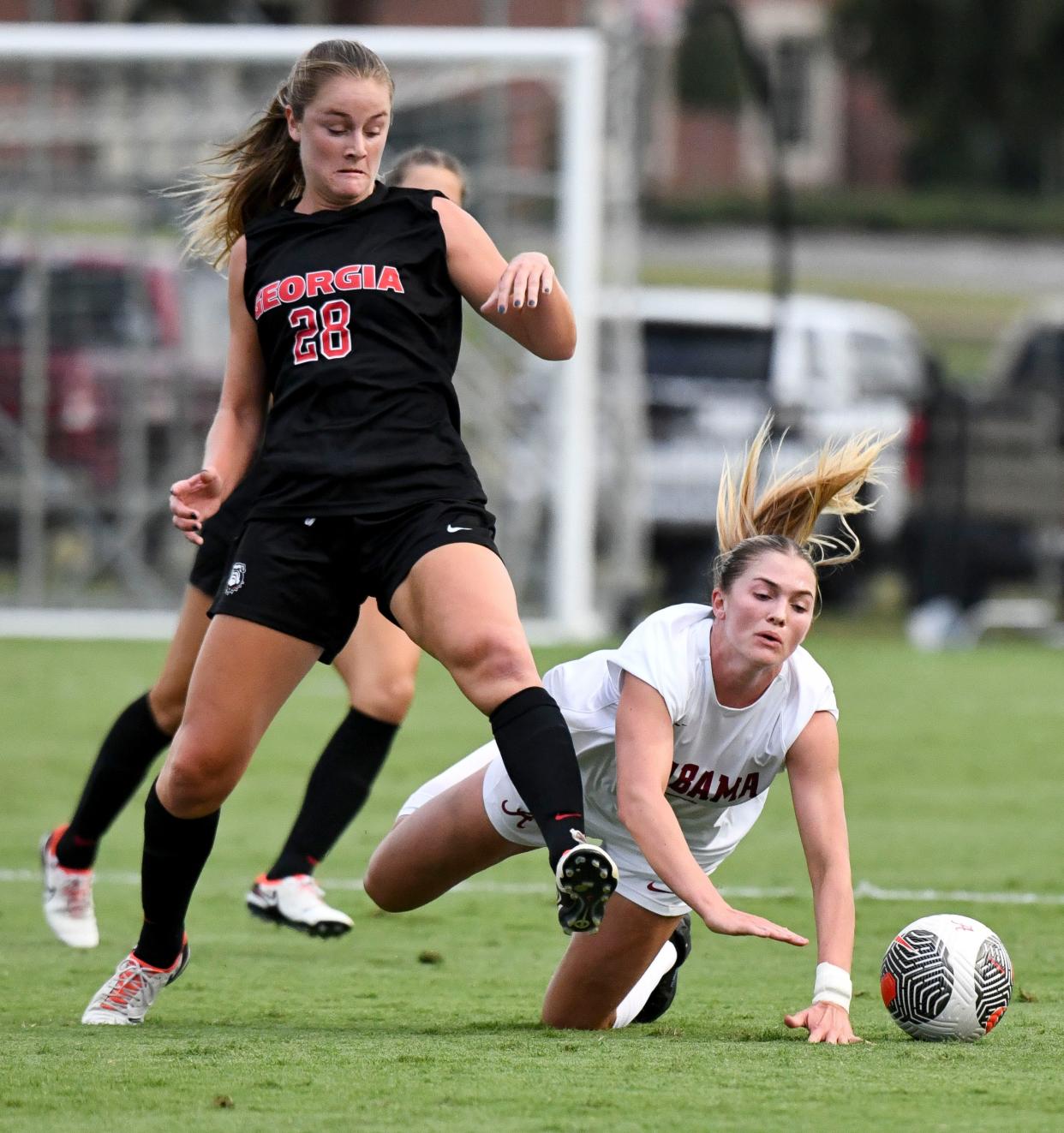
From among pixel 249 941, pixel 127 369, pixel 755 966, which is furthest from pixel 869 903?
pixel 127 369

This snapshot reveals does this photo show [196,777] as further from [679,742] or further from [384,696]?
[384,696]

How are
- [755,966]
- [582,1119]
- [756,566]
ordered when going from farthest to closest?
[755,966], [756,566], [582,1119]

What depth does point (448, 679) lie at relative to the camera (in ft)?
39.9

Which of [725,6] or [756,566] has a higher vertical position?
[725,6]

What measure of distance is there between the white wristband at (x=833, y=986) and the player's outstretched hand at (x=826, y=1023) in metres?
0.01

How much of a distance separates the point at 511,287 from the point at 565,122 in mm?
9534

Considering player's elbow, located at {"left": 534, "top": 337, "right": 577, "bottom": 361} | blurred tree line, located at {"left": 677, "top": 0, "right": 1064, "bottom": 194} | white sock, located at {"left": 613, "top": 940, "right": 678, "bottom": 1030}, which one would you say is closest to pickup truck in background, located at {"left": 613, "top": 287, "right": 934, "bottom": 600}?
white sock, located at {"left": 613, "top": 940, "right": 678, "bottom": 1030}

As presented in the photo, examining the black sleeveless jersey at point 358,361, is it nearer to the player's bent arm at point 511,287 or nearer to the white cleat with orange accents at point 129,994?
the player's bent arm at point 511,287

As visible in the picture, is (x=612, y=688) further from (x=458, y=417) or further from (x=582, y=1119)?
(x=582, y=1119)

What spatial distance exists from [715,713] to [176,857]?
→ 118 cm

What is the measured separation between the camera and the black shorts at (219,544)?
5363mm

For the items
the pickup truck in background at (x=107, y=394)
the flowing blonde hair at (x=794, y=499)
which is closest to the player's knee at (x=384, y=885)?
the flowing blonde hair at (x=794, y=499)

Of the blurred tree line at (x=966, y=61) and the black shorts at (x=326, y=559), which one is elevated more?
the blurred tree line at (x=966, y=61)

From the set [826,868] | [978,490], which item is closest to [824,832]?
[826,868]
